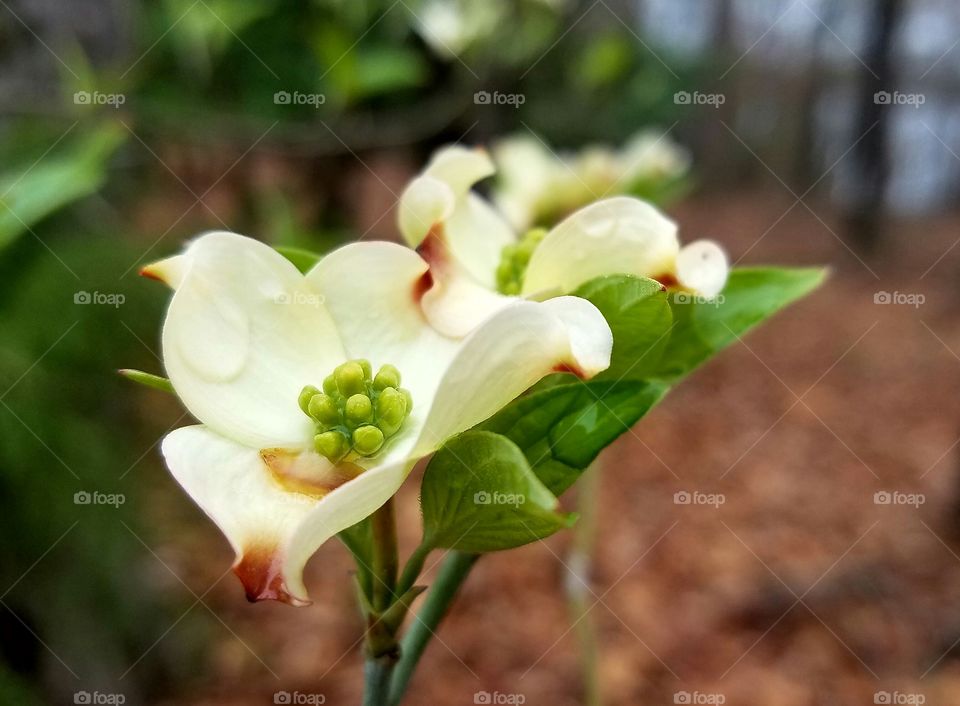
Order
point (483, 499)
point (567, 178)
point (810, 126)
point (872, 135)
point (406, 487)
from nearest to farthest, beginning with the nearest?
point (483, 499) < point (567, 178) < point (406, 487) < point (872, 135) < point (810, 126)

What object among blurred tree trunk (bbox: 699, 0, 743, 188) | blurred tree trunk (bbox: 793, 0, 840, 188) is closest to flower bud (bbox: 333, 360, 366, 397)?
blurred tree trunk (bbox: 699, 0, 743, 188)

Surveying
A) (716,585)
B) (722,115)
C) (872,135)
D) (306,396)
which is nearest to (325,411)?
(306,396)

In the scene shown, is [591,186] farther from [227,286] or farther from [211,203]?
[211,203]

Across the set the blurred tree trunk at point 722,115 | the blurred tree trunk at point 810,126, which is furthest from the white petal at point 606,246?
the blurred tree trunk at point 810,126

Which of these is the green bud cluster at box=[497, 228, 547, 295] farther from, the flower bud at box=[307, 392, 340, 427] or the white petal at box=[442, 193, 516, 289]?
the flower bud at box=[307, 392, 340, 427]

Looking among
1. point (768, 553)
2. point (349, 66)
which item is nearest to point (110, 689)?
point (349, 66)

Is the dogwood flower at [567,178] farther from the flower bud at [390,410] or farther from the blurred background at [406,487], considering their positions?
the flower bud at [390,410]

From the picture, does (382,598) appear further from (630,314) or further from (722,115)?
(722,115)
